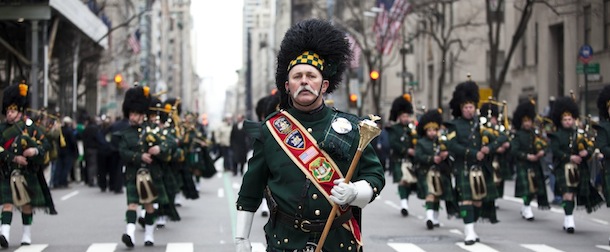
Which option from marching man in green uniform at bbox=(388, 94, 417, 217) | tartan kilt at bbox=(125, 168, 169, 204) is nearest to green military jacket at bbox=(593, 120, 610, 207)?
marching man in green uniform at bbox=(388, 94, 417, 217)

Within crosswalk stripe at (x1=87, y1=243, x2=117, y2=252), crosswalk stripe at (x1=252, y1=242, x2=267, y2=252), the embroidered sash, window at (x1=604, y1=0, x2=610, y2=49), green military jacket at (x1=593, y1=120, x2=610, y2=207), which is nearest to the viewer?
the embroidered sash

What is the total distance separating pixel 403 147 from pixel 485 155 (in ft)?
15.3

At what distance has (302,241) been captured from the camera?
589 centimetres

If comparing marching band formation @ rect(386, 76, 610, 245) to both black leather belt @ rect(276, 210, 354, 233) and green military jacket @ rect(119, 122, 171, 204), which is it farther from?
black leather belt @ rect(276, 210, 354, 233)

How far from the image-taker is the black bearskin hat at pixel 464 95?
538 inches

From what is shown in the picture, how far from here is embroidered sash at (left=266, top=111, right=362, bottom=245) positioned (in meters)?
5.85

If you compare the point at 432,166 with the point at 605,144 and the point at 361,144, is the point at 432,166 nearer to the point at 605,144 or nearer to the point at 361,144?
the point at 605,144

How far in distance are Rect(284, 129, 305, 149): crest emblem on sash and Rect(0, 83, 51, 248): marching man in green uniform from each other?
747cm

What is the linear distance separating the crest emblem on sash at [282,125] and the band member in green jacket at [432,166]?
9.28m

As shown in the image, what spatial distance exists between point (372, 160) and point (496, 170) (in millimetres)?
12159

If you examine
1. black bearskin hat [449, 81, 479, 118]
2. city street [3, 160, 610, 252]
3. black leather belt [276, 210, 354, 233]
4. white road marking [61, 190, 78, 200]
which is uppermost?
black bearskin hat [449, 81, 479, 118]

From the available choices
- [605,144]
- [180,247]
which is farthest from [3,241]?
[605,144]

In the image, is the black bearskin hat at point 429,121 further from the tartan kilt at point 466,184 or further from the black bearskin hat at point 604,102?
the black bearskin hat at point 604,102

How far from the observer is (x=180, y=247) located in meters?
12.9
